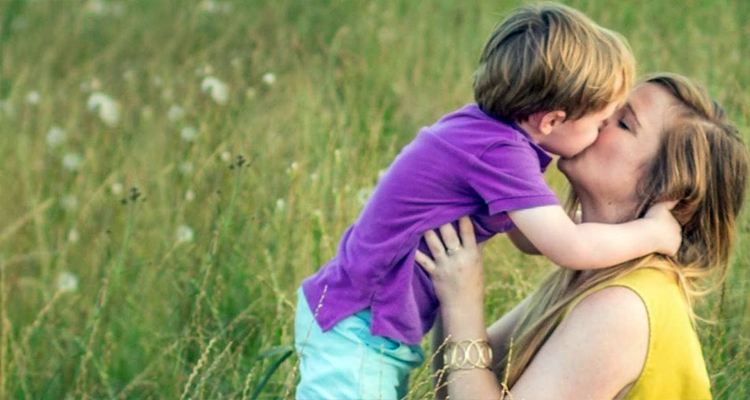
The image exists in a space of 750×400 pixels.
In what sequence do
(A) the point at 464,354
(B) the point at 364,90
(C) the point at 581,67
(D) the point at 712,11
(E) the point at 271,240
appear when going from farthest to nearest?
(D) the point at 712,11 < (B) the point at 364,90 < (E) the point at 271,240 < (A) the point at 464,354 < (C) the point at 581,67

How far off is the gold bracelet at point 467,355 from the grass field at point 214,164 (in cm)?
9

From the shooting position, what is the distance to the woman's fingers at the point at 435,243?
102 inches

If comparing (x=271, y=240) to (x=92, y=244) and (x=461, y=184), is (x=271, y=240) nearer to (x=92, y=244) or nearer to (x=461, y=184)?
(x=92, y=244)

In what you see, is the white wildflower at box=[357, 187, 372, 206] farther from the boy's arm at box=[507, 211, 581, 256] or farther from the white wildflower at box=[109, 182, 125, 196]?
the boy's arm at box=[507, 211, 581, 256]

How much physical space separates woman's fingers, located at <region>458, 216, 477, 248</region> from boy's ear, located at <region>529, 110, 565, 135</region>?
0.84 feet

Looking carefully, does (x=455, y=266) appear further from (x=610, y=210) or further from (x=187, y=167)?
(x=187, y=167)

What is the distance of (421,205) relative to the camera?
2557 mm

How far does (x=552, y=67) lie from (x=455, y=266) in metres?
0.48

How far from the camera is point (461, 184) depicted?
8.23 ft

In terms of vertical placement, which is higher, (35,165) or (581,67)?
(581,67)

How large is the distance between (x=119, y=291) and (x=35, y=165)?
4.06 feet

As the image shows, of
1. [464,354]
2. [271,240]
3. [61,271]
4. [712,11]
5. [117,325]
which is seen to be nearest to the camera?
[464,354]

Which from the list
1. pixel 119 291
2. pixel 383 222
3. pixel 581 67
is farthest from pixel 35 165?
pixel 581 67

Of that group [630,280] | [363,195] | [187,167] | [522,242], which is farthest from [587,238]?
[187,167]
